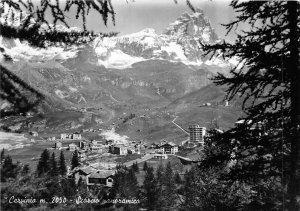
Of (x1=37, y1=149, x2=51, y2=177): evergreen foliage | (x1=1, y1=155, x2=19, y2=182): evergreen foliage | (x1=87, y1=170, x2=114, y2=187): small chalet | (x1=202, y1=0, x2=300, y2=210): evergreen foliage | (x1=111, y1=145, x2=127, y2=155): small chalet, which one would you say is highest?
(x1=202, y1=0, x2=300, y2=210): evergreen foliage

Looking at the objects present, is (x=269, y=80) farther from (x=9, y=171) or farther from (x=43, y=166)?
(x=43, y=166)

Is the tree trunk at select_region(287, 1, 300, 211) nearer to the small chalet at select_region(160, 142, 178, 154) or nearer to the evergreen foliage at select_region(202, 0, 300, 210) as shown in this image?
the evergreen foliage at select_region(202, 0, 300, 210)

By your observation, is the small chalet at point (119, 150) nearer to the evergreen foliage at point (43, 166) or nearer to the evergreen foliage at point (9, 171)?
the evergreen foliage at point (43, 166)

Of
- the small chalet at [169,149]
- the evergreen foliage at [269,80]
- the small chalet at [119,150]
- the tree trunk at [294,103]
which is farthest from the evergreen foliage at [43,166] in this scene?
the small chalet at [169,149]

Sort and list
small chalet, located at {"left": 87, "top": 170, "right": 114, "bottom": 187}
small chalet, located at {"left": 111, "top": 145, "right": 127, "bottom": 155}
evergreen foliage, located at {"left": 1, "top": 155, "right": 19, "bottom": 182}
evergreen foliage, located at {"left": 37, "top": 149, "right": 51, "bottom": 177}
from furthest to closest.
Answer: small chalet, located at {"left": 111, "top": 145, "right": 127, "bottom": 155}
small chalet, located at {"left": 87, "top": 170, "right": 114, "bottom": 187}
evergreen foliage, located at {"left": 37, "top": 149, "right": 51, "bottom": 177}
evergreen foliage, located at {"left": 1, "top": 155, "right": 19, "bottom": 182}

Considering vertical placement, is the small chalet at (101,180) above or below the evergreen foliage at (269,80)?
below

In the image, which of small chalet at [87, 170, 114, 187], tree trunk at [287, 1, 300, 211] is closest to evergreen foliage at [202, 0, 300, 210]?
tree trunk at [287, 1, 300, 211]

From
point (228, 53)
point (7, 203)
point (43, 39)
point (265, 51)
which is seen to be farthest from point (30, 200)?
point (265, 51)

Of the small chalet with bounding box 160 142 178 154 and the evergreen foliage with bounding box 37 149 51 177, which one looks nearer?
the evergreen foliage with bounding box 37 149 51 177

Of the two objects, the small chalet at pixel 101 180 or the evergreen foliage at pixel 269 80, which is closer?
the evergreen foliage at pixel 269 80
